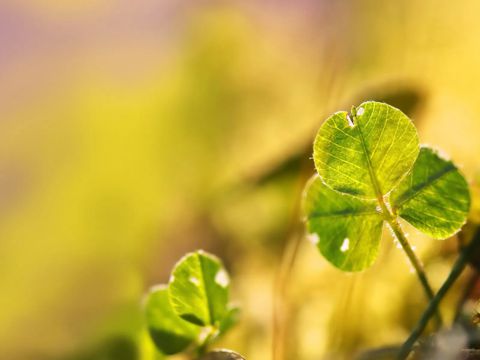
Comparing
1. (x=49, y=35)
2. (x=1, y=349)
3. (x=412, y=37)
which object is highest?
(x=49, y=35)

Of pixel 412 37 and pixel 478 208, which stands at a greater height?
pixel 412 37

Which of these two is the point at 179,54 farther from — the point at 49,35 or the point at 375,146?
the point at 375,146

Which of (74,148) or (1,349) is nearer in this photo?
(1,349)

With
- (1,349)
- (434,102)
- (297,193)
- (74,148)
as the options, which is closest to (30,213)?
(74,148)

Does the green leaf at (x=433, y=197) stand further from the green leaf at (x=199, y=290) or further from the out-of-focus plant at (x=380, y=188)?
the green leaf at (x=199, y=290)

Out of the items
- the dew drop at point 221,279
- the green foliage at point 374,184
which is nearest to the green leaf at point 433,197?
the green foliage at point 374,184

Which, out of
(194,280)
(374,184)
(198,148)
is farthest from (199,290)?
(198,148)
